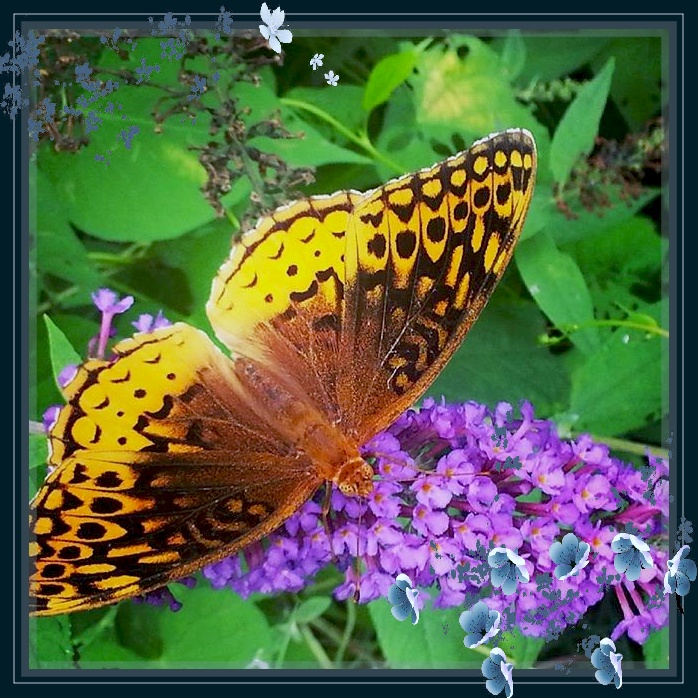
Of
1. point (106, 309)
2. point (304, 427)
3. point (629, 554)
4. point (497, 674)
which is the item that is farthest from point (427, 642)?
point (106, 309)

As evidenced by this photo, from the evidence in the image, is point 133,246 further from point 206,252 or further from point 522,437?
point 522,437

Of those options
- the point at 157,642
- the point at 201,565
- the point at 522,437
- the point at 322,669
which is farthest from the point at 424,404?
the point at 157,642

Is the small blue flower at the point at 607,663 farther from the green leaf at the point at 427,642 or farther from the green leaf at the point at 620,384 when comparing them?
the green leaf at the point at 620,384

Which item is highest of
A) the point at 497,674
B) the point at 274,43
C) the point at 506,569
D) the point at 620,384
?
the point at 274,43

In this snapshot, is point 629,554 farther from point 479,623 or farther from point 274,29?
point 274,29

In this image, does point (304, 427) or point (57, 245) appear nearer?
point (304, 427)
